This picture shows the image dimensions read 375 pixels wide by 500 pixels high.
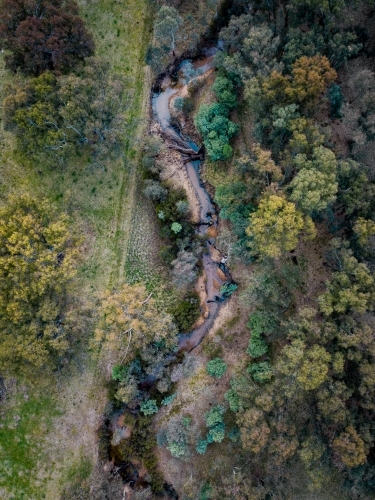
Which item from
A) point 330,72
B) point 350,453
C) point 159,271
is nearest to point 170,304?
point 159,271

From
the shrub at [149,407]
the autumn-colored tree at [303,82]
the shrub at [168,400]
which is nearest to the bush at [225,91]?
the autumn-colored tree at [303,82]

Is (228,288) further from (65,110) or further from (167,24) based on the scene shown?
(167,24)

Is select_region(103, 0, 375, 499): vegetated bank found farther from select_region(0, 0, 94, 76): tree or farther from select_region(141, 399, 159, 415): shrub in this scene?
select_region(0, 0, 94, 76): tree

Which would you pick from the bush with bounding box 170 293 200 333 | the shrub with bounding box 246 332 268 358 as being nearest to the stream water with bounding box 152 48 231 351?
the bush with bounding box 170 293 200 333

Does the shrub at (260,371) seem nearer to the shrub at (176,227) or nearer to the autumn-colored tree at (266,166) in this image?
the shrub at (176,227)

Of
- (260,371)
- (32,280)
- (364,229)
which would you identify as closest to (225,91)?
(364,229)
